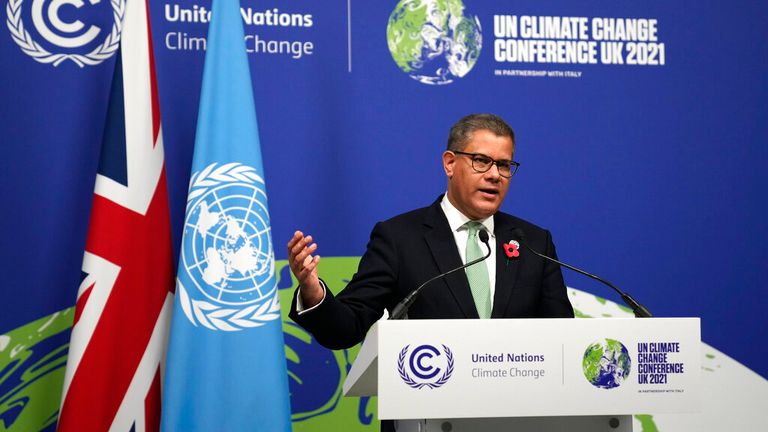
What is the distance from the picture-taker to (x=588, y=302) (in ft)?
13.3

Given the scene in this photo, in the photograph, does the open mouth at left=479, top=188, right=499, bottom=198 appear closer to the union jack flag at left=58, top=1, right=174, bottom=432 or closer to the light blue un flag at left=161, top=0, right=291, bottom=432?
the light blue un flag at left=161, top=0, right=291, bottom=432

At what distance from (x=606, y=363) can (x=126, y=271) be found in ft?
6.57

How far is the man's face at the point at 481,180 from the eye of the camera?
9.64ft

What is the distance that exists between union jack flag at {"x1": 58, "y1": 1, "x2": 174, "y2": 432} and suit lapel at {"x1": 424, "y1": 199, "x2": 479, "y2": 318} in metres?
1.11

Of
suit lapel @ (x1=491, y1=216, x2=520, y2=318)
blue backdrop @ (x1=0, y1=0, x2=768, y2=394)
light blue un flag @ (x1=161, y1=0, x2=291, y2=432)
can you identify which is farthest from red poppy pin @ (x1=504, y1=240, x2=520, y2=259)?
blue backdrop @ (x1=0, y1=0, x2=768, y2=394)

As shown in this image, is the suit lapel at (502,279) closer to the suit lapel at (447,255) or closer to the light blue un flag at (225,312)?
the suit lapel at (447,255)

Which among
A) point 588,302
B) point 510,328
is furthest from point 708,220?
point 510,328

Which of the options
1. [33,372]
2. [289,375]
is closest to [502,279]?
[289,375]

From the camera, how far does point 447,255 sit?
289cm

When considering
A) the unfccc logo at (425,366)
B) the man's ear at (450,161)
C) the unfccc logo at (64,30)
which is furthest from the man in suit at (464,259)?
the unfccc logo at (64,30)

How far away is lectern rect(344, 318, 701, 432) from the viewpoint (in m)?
1.88

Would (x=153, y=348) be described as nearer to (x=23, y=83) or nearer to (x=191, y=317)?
(x=191, y=317)

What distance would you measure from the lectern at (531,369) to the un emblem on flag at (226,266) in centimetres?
131

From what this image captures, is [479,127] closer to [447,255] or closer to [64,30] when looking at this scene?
[447,255]
